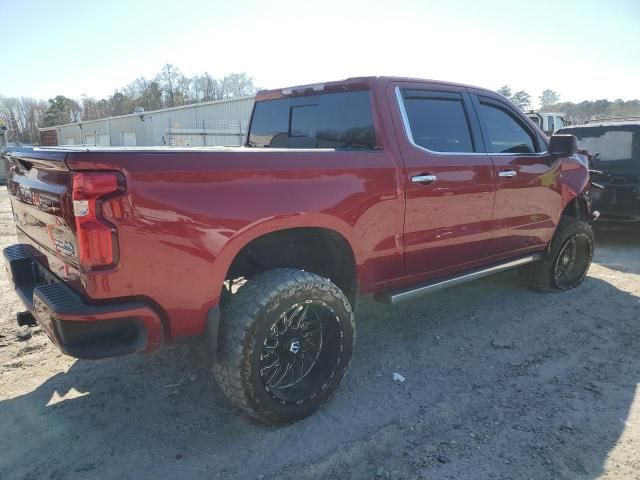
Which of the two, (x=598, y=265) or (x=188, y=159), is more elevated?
(x=188, y=159)

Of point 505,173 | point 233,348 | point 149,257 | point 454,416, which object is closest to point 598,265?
point 505,173

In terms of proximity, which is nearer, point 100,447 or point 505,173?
point 100,447

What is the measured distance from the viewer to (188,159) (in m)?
2.21

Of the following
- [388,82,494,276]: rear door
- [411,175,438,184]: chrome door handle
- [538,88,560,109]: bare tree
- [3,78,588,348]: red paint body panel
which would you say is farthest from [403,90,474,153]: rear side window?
[538,88,560,109]: bare tree

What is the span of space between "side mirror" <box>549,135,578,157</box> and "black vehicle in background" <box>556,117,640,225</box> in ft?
9.25

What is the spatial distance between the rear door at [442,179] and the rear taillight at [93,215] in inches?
73.0

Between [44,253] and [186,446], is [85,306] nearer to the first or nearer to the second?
[44,253]

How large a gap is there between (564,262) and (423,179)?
2.71 metres

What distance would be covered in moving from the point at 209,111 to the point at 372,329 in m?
24.5

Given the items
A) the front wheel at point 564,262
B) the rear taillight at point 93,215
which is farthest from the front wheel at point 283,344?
the front wheel at point 564,262

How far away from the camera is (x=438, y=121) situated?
3.52 meters

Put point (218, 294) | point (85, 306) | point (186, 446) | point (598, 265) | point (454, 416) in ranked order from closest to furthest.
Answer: point (85, 306)
point (218, 294)
point (186, 446)
point (454, 416)
point (598, 265)

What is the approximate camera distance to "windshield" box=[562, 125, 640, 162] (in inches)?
269

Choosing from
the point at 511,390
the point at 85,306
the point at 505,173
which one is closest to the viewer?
the point at 85,306
